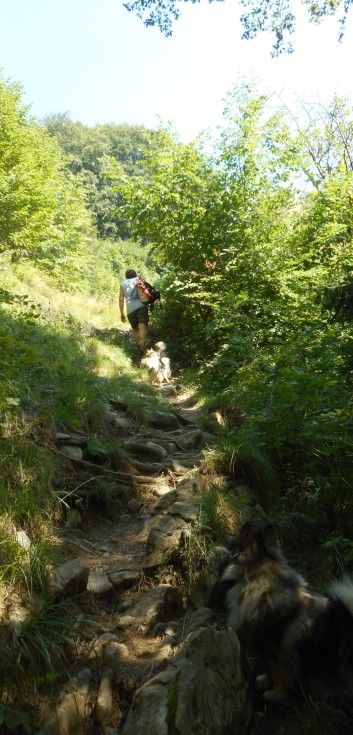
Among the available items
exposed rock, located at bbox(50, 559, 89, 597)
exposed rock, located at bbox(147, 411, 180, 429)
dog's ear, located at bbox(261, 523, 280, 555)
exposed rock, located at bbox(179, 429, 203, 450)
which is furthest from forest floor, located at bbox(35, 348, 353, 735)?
exposed rock, located at bbox(147, 411, 180, 429)

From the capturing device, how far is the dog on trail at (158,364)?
1092 cm

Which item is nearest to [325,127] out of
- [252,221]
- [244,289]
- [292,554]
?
[252,221]

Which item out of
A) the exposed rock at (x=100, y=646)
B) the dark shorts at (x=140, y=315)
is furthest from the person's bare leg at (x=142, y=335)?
the exposed rock at (x=100, y=646)

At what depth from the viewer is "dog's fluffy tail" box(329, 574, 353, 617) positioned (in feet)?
8.77

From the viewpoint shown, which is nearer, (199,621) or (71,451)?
(199,621)

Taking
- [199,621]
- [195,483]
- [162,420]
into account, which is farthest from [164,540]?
[162,420]

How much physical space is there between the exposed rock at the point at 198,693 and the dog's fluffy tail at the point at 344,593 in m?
0.61

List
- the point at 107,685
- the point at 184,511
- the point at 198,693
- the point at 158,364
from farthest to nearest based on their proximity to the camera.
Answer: the point at 158,364, the point at 184,511, the point at 107,685, the point at 198,693

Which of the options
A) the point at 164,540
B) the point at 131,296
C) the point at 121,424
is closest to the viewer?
the point at 164,540

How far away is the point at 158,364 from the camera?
37.1 feet

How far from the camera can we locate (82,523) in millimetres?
4285

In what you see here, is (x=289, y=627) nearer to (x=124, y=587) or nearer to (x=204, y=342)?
(x=124, y=587)

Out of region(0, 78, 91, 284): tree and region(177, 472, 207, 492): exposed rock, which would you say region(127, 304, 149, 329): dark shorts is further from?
region(177, 472, 207, 492): exposed rock

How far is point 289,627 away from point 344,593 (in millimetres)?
356
